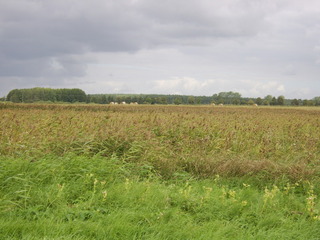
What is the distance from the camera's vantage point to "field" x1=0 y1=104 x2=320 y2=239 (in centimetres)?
384

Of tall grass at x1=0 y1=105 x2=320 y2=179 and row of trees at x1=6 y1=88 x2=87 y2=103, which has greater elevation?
row of trees at x1=6 y1=88 x2=87 y2=103

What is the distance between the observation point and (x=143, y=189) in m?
4.98

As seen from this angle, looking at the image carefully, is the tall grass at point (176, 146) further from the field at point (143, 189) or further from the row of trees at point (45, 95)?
the row of trees at point (45, 95)

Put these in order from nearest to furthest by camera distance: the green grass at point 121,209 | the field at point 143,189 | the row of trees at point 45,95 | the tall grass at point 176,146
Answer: the green grass at point 121,209 → the field at point 143,189 → the tall grass at point 176,146 → the row of trees at point 45,95

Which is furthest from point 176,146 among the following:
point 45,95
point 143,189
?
point 45,95

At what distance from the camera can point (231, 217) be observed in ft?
14.7

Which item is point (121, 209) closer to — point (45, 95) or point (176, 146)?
point (176, 146)

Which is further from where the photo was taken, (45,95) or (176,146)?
(45,95)

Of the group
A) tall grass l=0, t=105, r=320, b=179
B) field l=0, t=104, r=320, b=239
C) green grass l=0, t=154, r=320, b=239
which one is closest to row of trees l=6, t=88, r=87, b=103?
tall grass l=0, t=105, r=320, b=179

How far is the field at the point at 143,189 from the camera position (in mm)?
3840

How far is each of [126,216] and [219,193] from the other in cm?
201

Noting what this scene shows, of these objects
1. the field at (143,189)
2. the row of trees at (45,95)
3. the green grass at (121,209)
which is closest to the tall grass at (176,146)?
the field at (143,189)

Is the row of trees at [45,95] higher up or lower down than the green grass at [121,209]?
higher up

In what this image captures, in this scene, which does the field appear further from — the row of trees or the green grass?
the row of trees
